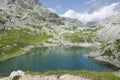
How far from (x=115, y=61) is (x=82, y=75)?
10433 centimetres

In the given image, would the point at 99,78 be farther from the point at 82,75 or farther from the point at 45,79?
the point at 45,79

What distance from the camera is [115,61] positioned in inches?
5472

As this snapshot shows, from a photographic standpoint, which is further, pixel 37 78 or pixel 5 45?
pixel 5 45

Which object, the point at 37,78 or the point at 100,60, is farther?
the point at 100,60

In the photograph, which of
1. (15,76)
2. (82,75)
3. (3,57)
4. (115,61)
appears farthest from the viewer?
(3,57)

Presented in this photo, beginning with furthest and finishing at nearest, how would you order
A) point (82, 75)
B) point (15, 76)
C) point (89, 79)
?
point (15, 76), point (82, 75), point (89, 79)

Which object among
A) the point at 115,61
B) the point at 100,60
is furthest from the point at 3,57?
the point at 115,61

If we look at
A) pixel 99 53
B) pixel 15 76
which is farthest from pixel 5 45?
pixel 15 76

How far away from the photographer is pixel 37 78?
40.5 metres

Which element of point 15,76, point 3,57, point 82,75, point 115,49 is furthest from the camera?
point 3,57

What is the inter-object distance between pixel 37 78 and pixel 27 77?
104 inches

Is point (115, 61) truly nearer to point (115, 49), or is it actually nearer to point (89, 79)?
point (115, 49)

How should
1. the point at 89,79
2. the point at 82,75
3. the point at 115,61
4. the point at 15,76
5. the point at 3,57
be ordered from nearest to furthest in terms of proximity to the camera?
the point at 89,79 < the point at 82,75 < the point at 15,76 < the point at 115,61 < the point at 3,57

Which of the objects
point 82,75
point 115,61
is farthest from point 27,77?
point 115,61
